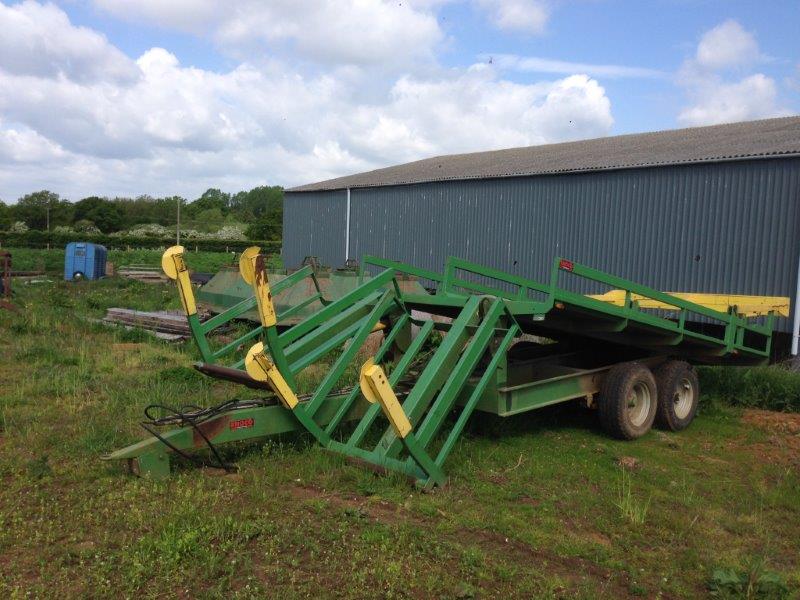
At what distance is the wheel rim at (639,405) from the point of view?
7199 millimetres

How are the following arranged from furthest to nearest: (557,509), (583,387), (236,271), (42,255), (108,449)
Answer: (42,255) → (236,271) → (583,387) → (108,449) → (557,509)

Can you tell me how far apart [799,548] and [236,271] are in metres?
11.6

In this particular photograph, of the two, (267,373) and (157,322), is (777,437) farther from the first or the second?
(157,322)

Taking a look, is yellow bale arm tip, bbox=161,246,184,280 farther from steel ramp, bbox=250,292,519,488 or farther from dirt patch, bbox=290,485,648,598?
dirt patch, bbox=290,485,648,598

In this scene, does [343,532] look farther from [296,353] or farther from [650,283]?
[650,283]

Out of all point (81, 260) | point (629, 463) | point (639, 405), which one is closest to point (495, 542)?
point (629, 463)

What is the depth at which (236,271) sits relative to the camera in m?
14.3

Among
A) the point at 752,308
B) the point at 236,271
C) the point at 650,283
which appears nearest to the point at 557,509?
the point at 752,308

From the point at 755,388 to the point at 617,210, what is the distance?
8.54 metres

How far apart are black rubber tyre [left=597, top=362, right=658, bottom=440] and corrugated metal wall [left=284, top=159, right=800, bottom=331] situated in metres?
7.98

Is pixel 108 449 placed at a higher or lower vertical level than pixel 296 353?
lower

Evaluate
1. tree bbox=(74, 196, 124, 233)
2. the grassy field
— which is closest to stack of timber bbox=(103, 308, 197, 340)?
the grassy field

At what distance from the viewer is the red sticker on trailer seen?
536cm

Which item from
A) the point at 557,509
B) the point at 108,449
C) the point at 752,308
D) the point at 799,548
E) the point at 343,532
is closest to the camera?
the point at 343,532
